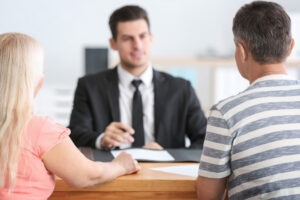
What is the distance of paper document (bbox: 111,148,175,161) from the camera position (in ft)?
6.18

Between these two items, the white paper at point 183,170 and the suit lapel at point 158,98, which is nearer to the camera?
the white paper at point 183,170

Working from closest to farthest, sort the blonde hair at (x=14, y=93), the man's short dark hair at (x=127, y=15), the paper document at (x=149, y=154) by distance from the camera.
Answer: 1. the blonde hair at (x=14, y=93)
2. the paper document at (x=149, y=154)
3. the man's short dark hair at (x=127, y=15)

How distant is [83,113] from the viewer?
2527 millimetres

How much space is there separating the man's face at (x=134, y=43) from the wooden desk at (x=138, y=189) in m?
1.03

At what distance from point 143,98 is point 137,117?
11cm

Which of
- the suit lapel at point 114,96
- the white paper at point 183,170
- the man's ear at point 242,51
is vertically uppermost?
the man's ear at point 242,51

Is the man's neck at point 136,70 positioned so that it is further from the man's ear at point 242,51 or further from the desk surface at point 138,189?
the man's ear at point 242,51

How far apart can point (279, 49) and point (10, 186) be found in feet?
2.62

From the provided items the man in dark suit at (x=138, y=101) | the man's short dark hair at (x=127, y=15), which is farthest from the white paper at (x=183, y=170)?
the man's short dark hair at (x=127, y=15)

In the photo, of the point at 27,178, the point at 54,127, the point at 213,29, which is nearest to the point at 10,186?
the point at 27,178

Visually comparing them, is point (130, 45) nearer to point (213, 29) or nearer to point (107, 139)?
point (107, 139)

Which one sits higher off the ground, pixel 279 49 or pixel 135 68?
pixel 279 49

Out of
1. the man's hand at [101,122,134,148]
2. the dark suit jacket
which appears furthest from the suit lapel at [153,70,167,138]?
the man's hand at [101,122,134,148]

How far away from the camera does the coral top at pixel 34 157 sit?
4.57 feet
